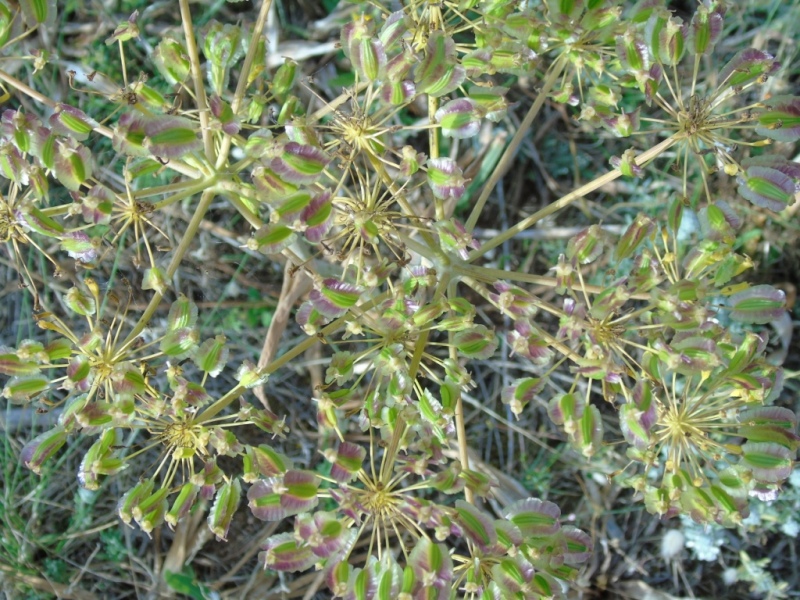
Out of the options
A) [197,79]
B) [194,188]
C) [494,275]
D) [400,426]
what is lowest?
[400,426]

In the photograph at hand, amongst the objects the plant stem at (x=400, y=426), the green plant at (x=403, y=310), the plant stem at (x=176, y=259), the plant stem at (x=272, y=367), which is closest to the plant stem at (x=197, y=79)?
the green plant at (x=403, y=310)

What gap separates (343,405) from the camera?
2.06m

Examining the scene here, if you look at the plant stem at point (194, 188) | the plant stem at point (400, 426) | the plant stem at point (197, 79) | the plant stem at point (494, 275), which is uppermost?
the plant stem at point (197, 79)

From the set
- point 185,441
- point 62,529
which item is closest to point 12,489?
point 62,529

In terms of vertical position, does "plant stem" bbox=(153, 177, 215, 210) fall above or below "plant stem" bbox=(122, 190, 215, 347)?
above

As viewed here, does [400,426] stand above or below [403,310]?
below

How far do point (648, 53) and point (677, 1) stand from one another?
1.86 meters

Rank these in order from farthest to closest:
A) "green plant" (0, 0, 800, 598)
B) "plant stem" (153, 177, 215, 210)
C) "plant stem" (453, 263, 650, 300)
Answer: "plant stem" (453, 263, 650, 300) < "plant stem" (153, 177, 215, 210) < "green plant" (0, 0, 800, 598)

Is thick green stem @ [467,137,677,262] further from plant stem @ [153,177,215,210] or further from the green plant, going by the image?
plant stem @ [153,177,215,210]

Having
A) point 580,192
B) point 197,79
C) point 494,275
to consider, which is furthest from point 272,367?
point 580,192

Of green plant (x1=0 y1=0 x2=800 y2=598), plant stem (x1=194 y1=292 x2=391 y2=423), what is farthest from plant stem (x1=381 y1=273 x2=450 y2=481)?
plant stem (x1=194 y1=292 x2=391 y2=423)

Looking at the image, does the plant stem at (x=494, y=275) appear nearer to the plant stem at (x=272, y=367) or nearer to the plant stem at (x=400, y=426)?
the plant stem at (x=400, y=426)

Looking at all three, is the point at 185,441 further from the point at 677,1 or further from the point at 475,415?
the point at 677,1

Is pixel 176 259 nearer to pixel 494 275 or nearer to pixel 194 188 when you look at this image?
pixel 194 188
